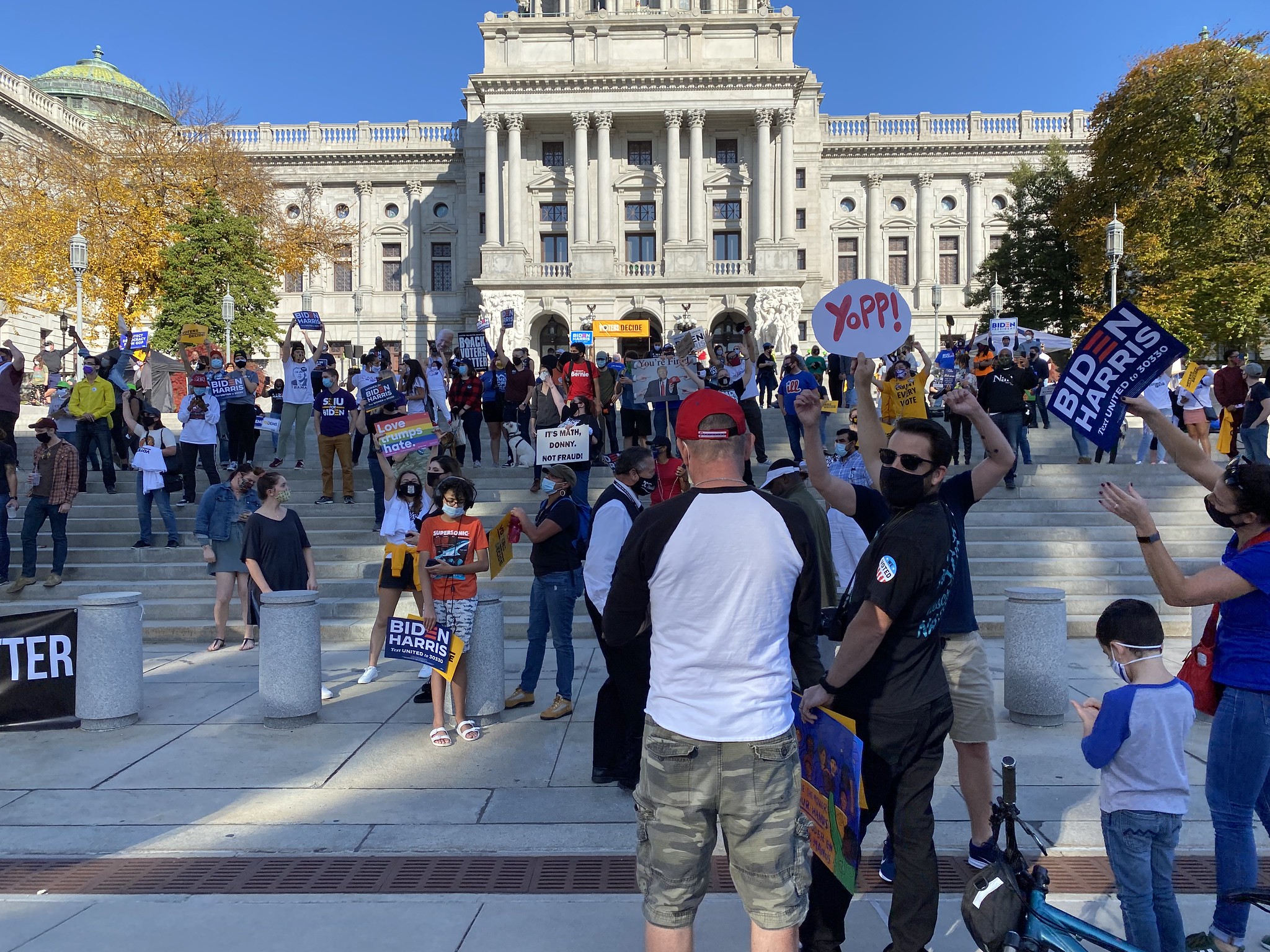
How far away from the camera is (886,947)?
3.63 meters

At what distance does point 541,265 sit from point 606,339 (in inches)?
217

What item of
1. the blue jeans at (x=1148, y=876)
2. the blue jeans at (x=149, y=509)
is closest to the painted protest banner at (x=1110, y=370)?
the blue jeans at (x=1148, y=876)

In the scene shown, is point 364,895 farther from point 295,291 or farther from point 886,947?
point 295,291

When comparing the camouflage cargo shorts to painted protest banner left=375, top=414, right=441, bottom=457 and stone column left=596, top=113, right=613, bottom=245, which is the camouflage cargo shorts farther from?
stone column left=596, top=113, right=613, bottom=245

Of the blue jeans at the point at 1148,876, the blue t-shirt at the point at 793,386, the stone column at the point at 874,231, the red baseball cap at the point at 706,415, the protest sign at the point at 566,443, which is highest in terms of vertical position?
the stone column at the point at 874,231

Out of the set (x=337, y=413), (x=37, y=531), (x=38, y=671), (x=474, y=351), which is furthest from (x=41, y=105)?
(x=38, y=671)

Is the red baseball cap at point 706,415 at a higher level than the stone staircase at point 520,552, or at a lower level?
higher

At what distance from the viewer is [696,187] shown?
50281mm

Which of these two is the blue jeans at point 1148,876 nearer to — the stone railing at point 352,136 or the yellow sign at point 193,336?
the yellow sign at point 193,336

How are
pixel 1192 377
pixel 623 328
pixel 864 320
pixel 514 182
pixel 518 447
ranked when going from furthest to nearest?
pixel 514 182 < pixel 623 328 < pixel 518 447 < pixel 1192 377 < pixel 864 320

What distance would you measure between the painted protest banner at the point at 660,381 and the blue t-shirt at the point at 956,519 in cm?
1085

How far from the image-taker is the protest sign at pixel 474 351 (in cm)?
1725

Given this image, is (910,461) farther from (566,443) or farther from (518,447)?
(518,447)

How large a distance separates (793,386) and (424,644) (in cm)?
1005
